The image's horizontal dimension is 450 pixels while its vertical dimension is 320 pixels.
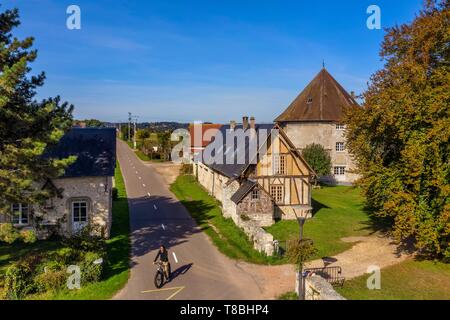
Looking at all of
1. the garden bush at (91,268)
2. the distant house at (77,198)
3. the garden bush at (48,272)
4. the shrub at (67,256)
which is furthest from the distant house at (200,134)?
the garden bush at (91,268)

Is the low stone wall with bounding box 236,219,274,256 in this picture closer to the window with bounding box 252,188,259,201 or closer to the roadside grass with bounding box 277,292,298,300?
the window with bounding box 252,188,259,201

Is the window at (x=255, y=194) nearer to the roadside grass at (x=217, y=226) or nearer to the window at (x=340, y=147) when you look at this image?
the roadside grass at (x=217, y=226)

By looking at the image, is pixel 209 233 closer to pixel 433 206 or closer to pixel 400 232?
pixel 400 232

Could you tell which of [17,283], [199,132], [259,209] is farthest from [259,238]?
[199,132]

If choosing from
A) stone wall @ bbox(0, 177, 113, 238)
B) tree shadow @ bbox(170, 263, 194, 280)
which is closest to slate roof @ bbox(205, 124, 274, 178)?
stone wall @ bbox(0, 177, 113, 238)

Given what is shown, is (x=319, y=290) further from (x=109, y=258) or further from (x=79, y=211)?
(x=79, y=211)
